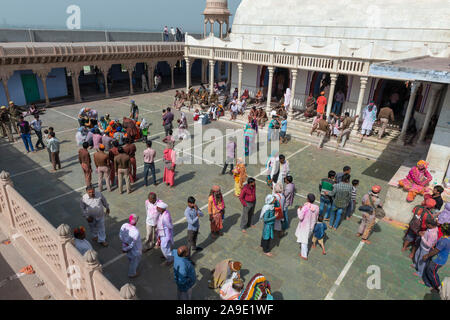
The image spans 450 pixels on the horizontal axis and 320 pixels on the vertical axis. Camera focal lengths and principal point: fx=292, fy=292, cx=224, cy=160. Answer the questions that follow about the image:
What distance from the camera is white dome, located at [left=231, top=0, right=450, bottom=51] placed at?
14969mm

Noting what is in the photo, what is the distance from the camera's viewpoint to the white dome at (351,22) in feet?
49.1

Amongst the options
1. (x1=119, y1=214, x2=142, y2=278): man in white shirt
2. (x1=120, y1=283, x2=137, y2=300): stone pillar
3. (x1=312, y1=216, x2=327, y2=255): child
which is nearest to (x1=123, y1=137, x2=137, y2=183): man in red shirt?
(x1=119, y1=214, x2=142, y2=278): man in white shirt

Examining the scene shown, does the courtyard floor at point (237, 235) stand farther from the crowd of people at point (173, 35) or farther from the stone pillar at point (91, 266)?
the crowd of people at point (173, 35)

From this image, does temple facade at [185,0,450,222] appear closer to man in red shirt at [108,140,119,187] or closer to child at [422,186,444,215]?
child at [422,186,444,215]

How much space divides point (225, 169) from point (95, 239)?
5694 mm

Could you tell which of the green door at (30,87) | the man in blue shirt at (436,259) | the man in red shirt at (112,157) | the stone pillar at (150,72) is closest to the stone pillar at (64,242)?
the man in red shirt at (112,157)

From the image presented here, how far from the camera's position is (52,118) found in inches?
727

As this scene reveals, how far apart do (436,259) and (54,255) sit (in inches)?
304

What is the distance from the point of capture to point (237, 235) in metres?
8.13

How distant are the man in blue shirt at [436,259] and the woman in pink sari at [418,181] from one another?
2454 millimetres

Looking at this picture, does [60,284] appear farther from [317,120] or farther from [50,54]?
[50,54]

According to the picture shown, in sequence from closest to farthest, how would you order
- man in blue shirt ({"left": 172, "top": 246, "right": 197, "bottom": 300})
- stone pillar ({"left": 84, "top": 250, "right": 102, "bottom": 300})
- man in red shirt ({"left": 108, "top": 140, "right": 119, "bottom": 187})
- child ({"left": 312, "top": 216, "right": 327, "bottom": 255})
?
stone pillar ({"left": 84, "top": 250, "right": 102, "bottom": 300}) < man in blue shirt ({"left": 172, "top": 246, "right": 197, "bottom": 300}) < child ({"left": 312, "top": 216, "right": 327, "bottom": 255}) < man in red shirt ({"left": 108, "top": 140, "right": 119, "bottom": 187})

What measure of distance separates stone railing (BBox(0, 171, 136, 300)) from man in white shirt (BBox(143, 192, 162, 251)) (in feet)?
6.59

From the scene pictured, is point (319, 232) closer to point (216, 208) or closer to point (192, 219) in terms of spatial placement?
point (216, 208)
